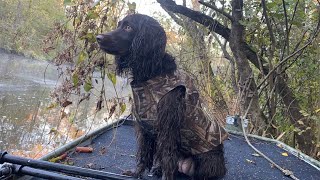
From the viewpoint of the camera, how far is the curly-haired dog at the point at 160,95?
5.90 ft

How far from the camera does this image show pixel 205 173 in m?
2.03

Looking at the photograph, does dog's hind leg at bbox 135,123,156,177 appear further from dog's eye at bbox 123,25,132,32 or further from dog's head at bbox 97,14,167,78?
dog's eye at bbox 123,25,132,32

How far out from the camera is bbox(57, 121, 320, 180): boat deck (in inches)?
92.1

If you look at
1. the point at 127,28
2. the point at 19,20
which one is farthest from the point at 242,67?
the point at 19,20

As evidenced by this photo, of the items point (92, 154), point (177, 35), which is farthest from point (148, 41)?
point (177, 35)

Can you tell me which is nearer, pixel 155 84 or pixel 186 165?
pixel 155 84

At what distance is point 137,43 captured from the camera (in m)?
1.82

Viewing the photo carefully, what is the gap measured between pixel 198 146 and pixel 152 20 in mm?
788

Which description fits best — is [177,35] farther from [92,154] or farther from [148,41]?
[148,41]

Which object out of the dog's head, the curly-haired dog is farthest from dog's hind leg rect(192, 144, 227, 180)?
the dog's head

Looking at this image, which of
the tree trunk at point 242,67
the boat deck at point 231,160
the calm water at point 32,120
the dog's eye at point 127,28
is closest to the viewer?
the dog's eye at point 127,28

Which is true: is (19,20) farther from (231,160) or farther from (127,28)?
(127,28)

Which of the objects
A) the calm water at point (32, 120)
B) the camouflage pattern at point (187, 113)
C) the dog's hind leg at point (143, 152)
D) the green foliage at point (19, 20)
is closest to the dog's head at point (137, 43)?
the camouflage pattern at point (187, 113)

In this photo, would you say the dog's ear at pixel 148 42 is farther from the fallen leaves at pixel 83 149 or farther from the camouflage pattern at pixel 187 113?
the fallen leaves at pixel 83 149
